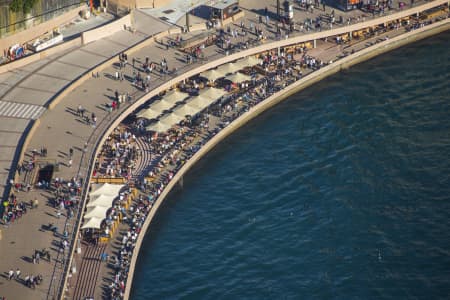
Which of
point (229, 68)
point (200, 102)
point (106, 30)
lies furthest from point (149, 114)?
point (106, 30)

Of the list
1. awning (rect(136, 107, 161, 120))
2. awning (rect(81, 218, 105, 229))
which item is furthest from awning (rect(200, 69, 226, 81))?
awning (rect(81, 218, 105, 229))

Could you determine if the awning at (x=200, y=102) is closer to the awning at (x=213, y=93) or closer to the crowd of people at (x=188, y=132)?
the awning at (x=213, y=93)

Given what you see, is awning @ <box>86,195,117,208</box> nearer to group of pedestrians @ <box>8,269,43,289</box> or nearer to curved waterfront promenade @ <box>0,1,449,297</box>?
curved waterfront promenade @ <box>0,1,449,297</box>

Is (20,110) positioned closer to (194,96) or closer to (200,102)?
(200,102)

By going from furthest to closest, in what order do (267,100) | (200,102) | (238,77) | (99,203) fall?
1. (238,77)
2. (267,100)
3. (200,102)
4. (99,203)

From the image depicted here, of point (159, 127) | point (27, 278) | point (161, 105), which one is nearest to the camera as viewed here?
point (27, 278)

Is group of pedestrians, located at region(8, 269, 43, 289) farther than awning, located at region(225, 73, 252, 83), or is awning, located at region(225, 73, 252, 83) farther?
awning, located at region(225, 73, 252, 83)

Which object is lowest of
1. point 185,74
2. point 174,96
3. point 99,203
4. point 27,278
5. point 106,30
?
point 27,278

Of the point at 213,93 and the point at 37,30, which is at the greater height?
the point at 37,30
